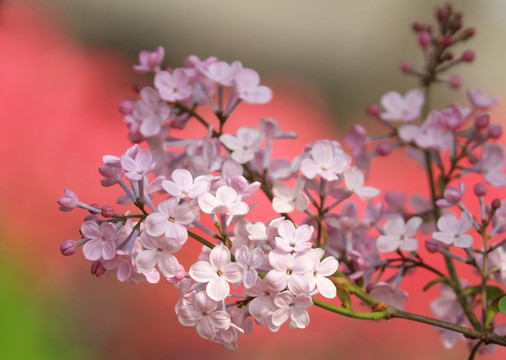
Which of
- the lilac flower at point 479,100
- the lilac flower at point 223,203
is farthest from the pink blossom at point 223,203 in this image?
the lilac flower at point 479,100

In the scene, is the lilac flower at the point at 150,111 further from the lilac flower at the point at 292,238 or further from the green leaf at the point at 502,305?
the green leaf at the point at 502,305

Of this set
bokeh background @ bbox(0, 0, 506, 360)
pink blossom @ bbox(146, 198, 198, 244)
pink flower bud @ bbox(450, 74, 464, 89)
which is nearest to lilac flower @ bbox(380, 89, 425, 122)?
pink flower bud @ bbox(450, 74, 464, 89)

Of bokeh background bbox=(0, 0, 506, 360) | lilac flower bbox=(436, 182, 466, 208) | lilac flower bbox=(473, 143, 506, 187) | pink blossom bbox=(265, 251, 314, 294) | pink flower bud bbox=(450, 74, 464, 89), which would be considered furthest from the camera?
bokeh background bbox=(0, 0, 506, 360)

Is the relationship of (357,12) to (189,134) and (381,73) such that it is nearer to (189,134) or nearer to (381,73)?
(381,73)

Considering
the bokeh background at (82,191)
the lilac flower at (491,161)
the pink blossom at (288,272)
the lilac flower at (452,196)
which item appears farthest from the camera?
the bokeh background at (82,191)

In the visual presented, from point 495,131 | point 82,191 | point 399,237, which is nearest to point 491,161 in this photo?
point 495,131

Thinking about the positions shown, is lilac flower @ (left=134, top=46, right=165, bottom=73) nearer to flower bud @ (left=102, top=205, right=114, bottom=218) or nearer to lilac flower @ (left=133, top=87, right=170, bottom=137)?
lilac flower @ (left=133, top=87, right=170, bottom=137)
